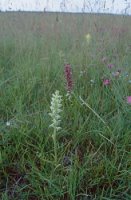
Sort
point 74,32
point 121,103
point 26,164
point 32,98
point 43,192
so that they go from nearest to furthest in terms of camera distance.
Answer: point 43,192 < point 26,164 < point 121,103 < point 32,98 < point 74,32

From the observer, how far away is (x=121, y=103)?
66.8 inches

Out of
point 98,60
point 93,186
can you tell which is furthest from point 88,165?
point 98,60

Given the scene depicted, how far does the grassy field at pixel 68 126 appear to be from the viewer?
119 centimetres

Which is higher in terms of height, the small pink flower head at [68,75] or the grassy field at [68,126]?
the small pink flower head at [68,75]

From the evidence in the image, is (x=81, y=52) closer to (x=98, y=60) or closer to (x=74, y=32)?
(x=98, y=60)

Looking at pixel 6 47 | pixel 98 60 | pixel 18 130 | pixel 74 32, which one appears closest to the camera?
pixel 18 130

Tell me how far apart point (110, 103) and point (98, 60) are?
775 millimetres

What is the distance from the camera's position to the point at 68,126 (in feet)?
5.06

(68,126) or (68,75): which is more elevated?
(68,75)

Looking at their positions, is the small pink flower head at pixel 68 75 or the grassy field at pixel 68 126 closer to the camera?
the grassy field at pixel 68 126

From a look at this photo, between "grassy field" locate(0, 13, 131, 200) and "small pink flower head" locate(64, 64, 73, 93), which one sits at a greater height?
"small pink flower head" locate(64, 64, 73, 93)

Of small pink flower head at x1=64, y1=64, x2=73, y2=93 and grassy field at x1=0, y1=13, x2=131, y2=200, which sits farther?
small pink flower head at x1=64, y1=64, x2=73, y2=93

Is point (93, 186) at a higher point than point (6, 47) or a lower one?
lower

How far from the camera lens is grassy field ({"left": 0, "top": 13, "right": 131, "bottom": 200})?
1191mm
